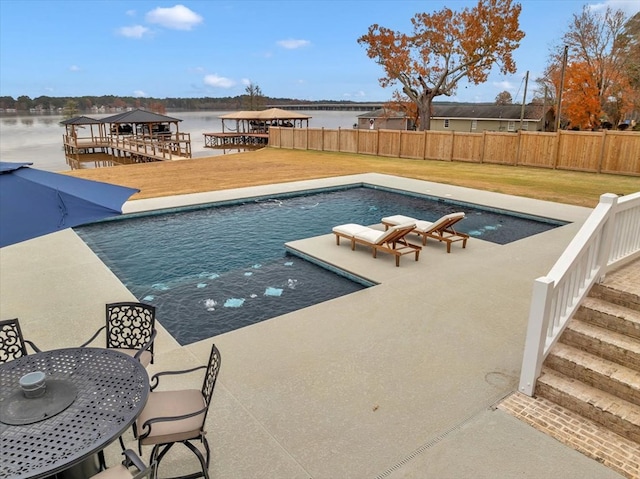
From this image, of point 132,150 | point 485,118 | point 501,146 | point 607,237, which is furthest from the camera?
point 485,118

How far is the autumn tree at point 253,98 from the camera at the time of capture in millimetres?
78000

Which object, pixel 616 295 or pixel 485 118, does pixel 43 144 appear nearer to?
pixel 485 118

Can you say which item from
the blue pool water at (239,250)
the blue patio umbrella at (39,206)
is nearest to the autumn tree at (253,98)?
the blue pool water at (239,250)

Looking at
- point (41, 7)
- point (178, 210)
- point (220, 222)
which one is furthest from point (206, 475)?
point (41, 7)

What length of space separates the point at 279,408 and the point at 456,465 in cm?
145

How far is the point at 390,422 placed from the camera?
3.55m

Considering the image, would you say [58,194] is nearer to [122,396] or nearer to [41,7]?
[122,396]

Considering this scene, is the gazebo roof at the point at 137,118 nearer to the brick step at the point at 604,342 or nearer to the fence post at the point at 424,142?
the fence post at the point at 424,142

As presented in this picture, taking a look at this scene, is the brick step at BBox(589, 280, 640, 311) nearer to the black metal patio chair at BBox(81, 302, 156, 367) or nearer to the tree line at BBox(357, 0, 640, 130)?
the black metal patio chair at BBox(81, 302, 156, 367)

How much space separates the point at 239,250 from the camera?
353 inches

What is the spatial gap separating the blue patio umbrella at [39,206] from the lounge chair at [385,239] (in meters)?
4.66

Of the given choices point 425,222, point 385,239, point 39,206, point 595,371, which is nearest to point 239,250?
point 385,239

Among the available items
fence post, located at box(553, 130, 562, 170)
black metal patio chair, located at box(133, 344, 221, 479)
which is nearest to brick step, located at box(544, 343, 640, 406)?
black metal patio chair, located at box(133, 344, 221, 479)

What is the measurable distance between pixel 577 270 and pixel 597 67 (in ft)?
123
